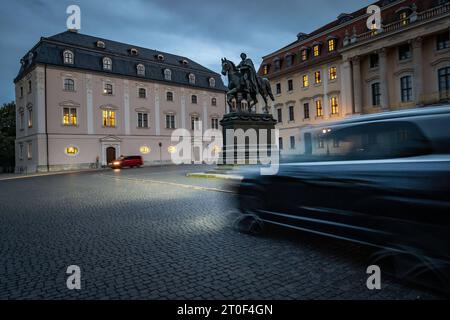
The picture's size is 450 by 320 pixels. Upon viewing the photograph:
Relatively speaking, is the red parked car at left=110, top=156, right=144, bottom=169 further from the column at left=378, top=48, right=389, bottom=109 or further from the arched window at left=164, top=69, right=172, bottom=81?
the column at left=378, top=48, right=389, bottom=109

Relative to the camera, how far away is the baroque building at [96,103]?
36.5m

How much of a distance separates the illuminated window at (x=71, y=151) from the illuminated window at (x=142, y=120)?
9.31 meters

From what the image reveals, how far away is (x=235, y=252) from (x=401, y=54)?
37.3 meters

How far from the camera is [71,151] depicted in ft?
124

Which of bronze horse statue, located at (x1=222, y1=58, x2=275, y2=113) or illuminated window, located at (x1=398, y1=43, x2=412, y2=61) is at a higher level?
illuminated window, located at (x1=398, y1=43, x2=412, y2=61)

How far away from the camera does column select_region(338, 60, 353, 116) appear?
37531 mm

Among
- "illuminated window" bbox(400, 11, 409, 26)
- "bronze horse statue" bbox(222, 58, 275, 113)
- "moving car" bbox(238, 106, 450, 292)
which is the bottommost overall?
"moving car" bbox(238, 106, 450, 292)

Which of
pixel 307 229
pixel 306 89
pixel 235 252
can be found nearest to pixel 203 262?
pixel 235 252

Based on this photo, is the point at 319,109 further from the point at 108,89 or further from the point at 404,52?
the point at 108,89

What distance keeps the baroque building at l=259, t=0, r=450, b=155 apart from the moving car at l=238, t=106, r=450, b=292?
2265 centimetres

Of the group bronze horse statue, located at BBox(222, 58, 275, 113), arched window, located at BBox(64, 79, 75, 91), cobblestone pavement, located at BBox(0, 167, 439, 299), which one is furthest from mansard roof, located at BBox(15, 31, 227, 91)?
cobblestone pavement, located at BBox(0, 167, 439, 299)

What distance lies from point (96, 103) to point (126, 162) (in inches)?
354

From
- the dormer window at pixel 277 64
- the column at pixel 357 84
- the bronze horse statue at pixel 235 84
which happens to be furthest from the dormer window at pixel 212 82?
the bronze horse statue at pixel 235 84

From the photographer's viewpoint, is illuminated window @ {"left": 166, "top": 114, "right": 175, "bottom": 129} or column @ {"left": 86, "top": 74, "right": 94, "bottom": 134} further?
illuminated window @ {"left": 166, "top": 114, "right": 175, "bottom": 129}
